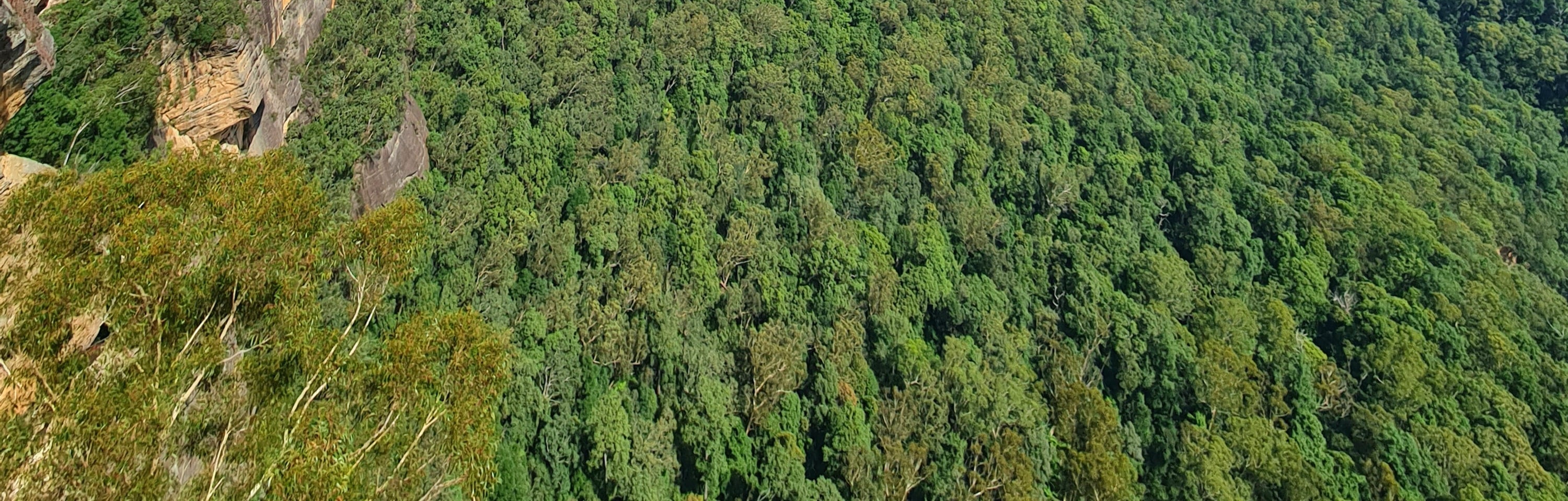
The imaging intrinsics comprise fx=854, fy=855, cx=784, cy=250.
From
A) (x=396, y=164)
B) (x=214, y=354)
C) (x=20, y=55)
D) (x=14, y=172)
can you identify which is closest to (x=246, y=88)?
(x=20, y=55)

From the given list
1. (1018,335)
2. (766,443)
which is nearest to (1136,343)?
(1018,335)

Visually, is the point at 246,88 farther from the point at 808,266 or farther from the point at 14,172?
the point at 808,266

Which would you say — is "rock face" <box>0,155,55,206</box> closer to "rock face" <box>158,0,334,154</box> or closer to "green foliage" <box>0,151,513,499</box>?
"green foliage" <box>0,151,513,499</box>

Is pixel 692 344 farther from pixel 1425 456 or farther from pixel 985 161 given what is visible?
pixel 1425 456

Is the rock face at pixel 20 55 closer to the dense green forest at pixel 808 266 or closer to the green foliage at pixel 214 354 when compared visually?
the dense green forest at pixel 808 266

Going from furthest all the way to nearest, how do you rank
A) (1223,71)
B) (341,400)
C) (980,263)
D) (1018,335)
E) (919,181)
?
(1223,71)
(919,181)
(980,263)
(1018,335)
(341,400)
